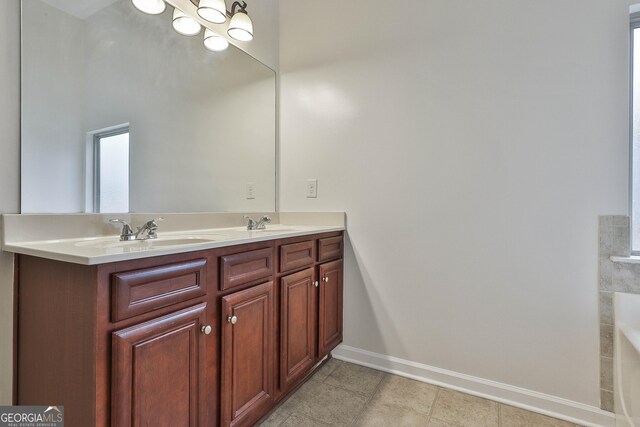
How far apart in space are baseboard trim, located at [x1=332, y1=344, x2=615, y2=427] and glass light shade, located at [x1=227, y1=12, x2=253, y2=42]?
6.45 ft

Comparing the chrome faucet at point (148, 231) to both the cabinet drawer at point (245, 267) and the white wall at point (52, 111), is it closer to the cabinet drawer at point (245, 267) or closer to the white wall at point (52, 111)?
the white wall at point (52, 111)

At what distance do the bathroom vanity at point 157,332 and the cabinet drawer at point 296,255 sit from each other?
0.01m

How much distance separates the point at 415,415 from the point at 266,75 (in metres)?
2.18

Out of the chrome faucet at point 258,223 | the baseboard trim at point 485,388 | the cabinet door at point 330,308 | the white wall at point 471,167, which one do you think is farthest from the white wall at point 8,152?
the baseboard trim at point 485,388

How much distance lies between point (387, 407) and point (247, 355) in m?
0.78

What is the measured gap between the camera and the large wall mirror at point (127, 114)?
115cm

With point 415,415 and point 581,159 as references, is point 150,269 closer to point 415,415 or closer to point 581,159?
point 415,415

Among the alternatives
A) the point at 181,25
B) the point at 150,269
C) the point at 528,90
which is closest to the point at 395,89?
the point at 528,90

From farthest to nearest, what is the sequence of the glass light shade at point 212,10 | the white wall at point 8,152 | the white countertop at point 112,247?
the glass light shade at point 212,10, the white wall at point 8,152, the white countertop at point 112,247

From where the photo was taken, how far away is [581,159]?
4.78 ft

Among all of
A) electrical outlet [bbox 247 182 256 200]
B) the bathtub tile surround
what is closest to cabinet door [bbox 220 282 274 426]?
electrical outlet [bbox 247 182 256 200]

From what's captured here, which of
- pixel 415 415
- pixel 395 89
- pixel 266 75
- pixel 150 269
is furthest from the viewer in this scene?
pixel 266 75

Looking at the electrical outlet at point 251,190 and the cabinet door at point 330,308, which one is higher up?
the electrical outlet at point 251,190

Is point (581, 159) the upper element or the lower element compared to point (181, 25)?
lower
